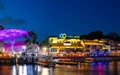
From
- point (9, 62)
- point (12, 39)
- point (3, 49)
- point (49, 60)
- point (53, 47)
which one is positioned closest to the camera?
point (49, 60)

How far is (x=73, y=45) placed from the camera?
483 feet

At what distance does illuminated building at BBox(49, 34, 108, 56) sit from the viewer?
14088 centimetres

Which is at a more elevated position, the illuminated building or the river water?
the illuminated building

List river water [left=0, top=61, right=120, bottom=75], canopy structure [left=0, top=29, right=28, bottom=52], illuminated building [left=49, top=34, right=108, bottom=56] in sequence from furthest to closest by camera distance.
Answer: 1. illuminated building [left=49, top=34, right=108, bottom=56]
2. canopy structure [left=0, top=29, right=28, bottom=52]
3. river water [left=0, top=61, right=120, bottom=75]

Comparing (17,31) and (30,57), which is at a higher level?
(17,31)

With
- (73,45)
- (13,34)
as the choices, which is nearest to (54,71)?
(13,34)

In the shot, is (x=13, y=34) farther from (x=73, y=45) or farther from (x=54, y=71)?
(x=73, y=45)

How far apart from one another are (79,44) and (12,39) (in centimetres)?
5277

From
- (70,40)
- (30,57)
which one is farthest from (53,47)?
(30,57)

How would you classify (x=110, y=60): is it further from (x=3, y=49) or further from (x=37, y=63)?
(x=37, y=63)

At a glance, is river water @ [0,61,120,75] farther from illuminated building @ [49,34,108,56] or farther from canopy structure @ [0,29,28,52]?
A: illuminated building @ [49,34,108,56]

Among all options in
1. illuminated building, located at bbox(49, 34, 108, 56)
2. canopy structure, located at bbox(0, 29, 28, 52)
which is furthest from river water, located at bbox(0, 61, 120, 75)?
illuminated building, located at bbox(49, 34, 108, 56)

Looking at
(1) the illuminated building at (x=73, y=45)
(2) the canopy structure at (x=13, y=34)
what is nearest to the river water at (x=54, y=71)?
(2) the canopy structure at (x=13, y=34)

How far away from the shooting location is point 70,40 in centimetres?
14938
